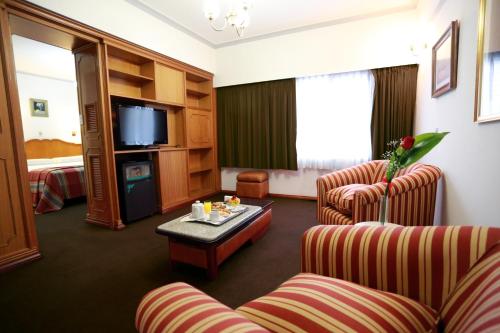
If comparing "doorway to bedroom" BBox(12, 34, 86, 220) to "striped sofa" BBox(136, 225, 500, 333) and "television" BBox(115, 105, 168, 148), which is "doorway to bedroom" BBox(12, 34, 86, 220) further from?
"striped sofa" BBox(136, 225, 500, 333)

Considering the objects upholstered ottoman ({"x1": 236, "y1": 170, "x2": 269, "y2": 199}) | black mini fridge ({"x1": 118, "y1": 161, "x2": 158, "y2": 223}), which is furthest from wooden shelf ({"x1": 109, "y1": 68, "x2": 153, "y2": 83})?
upholstered ottoman ({"x1": 236, "y1": 170, "x2": 269, "y2": 199})

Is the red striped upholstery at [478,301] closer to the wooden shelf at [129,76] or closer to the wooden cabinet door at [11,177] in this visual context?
the wooden cabinet door at [11,177]

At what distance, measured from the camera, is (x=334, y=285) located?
2.65 ft

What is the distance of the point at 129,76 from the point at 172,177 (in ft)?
5.09

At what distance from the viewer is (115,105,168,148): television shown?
10.0 ft

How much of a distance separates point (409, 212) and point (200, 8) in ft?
11.2

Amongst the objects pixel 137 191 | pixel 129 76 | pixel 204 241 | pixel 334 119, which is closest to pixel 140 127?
pixel 129 76

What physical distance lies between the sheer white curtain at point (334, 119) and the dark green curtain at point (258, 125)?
0.59 ft

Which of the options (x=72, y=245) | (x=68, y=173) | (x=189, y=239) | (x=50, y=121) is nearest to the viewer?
(x=189, y=239)

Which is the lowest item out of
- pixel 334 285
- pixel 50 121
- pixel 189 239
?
pixel 189 239

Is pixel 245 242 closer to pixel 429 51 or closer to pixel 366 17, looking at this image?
pixel 429 51

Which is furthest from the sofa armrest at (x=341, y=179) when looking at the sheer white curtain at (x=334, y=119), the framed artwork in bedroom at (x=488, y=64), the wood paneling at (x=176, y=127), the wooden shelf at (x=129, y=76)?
the wooden shelf at (x=129, y=76)

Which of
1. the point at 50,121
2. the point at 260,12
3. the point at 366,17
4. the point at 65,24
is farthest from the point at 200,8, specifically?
the point at 50,121

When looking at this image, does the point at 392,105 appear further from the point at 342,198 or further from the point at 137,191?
the point at 137,191
